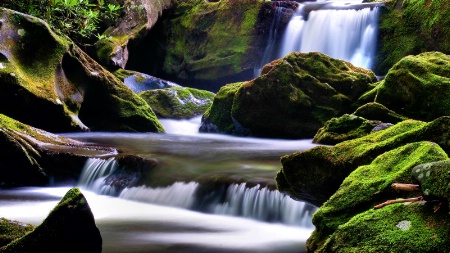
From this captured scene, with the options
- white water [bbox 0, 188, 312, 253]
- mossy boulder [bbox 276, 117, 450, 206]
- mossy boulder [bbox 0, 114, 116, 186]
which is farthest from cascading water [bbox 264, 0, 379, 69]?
mossy boulder [bbox 276, 117, 450, 206]

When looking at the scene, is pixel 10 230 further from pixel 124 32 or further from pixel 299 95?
pixel 124 32

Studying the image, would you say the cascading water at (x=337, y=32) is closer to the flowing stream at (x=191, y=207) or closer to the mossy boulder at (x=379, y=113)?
the mossy boulder at (x=379, y=113)

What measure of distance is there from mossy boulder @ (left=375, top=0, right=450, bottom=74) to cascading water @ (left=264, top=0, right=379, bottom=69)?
16.8 inches

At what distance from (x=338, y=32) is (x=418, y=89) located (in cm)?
1045

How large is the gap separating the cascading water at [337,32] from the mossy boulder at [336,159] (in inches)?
579

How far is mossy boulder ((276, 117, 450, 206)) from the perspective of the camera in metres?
3.97

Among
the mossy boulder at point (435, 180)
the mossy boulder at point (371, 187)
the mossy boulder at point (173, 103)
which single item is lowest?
the mossy boulder at point (173, 103)

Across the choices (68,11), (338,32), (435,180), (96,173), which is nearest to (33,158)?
(96,173)

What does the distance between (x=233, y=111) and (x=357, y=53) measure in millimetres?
8029

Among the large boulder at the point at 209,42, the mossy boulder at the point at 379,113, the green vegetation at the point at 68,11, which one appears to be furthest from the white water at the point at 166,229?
the large boulder at the point at 209,42

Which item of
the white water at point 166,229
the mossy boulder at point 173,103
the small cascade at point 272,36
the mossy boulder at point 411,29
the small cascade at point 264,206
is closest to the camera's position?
the white water at point 166,229

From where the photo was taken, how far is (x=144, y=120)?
1368 centimetres

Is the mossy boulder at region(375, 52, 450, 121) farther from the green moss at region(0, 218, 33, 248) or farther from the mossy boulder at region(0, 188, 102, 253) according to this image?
the green moss at region(0, 218, 33, 248)

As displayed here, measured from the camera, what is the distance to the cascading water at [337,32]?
18.8m
